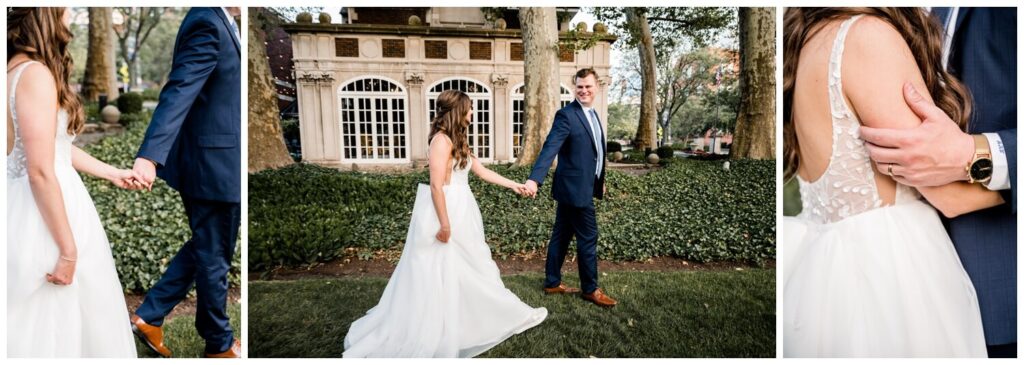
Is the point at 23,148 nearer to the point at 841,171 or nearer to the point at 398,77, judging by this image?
the point at 398,77

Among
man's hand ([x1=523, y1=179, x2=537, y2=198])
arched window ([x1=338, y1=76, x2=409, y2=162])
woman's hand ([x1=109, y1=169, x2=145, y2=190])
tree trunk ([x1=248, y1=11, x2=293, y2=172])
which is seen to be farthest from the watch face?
woman's hand ([x1=109, y1=169, x2=145, y2=190])

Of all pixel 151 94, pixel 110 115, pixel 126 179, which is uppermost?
pixel 151 94

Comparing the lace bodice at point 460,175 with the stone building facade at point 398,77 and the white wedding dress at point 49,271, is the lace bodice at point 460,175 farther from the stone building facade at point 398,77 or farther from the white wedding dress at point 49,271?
the white wedding dress at point 49,271

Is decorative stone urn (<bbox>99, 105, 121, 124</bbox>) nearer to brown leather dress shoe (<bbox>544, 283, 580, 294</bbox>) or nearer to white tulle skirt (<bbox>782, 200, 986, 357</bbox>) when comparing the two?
brown leather dress shoe (<bbox>544, 283, 580, 294</bbox>)

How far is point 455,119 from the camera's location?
3000mm

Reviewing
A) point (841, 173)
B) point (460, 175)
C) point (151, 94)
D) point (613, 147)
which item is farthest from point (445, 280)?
point (151, 94)

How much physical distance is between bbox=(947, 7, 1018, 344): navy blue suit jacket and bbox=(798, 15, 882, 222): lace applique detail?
1.48ft

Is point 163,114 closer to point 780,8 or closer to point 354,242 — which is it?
point 354,242

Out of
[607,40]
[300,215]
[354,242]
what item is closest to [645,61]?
[607,40]

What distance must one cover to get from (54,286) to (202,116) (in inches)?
44.7

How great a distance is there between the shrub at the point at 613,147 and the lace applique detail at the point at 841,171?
1.10 m

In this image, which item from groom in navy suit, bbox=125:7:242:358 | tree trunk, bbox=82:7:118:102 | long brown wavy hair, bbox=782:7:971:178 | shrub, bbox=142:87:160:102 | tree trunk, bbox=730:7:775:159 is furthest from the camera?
shrub, bbox=142:87:160:102

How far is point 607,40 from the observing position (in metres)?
3.18

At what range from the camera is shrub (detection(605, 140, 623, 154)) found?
324cm
